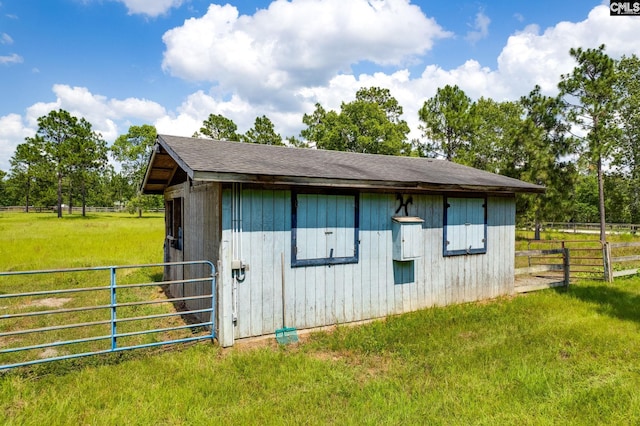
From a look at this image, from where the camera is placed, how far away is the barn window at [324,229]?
19.3 ft

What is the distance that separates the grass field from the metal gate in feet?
1.63

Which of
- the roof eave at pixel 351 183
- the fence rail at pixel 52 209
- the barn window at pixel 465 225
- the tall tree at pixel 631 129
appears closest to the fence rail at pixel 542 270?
the barn window at pixel 465 225

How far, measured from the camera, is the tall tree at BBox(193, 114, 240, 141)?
149ft

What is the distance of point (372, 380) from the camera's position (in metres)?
4.18

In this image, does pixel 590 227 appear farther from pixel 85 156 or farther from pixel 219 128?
pixel 85 156

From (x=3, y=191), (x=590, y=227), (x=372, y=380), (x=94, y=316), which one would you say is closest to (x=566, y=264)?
(x=372, y=380)

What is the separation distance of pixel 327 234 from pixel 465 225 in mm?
3340

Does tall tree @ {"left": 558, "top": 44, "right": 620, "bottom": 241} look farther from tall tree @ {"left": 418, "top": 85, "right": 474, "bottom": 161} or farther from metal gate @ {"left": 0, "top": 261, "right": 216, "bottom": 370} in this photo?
metal gate @ {"left": 0, "top": 261, "right": 216, "bottom": 370}

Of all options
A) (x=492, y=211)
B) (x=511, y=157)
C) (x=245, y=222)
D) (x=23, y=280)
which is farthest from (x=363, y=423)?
(x=511, y=157)

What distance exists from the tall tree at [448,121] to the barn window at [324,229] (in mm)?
23887

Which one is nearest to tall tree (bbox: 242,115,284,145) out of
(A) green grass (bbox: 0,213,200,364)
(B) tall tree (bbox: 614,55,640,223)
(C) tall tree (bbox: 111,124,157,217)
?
(C) tall tree (bbox: 111,124,157,217)

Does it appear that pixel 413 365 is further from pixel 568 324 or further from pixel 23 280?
pixel 23 280

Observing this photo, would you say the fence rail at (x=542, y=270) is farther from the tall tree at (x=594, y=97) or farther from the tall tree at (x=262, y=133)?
the tall tree at (x=262, y=133)

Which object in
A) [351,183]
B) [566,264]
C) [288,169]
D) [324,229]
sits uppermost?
[288,169]
